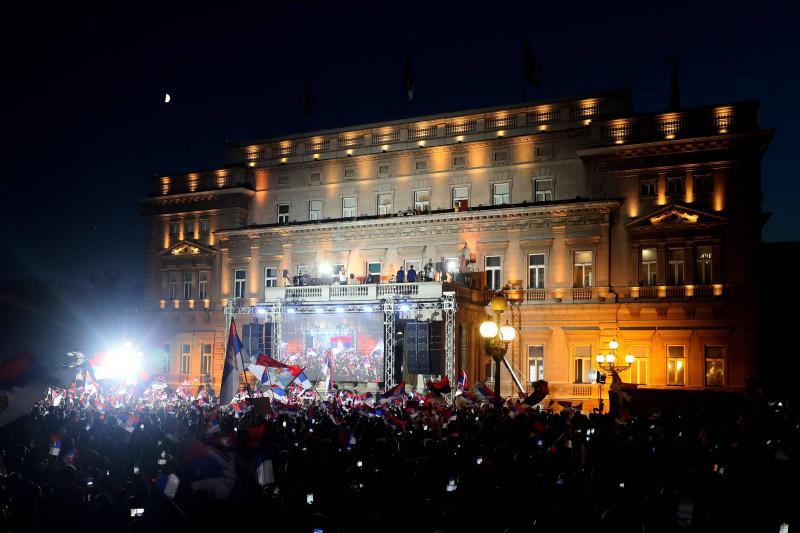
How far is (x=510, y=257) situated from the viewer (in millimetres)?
Result: 40562

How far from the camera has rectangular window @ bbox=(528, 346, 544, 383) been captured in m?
39.4

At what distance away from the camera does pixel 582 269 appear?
39.0 m

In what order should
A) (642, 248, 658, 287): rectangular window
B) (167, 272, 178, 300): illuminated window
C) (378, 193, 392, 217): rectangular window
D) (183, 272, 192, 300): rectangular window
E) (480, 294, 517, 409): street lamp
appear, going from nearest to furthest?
(480, 294, 517, 409): street lamp
(642, 248, 658, 287): rectangular window
(378, 193, 392, 217): rectangular window
(183, 272, 192, 300): rectangular window
(167, 272, 178, 300): illuminated window

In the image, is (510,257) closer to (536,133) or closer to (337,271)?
(536,133)

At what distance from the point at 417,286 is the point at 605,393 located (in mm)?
11551

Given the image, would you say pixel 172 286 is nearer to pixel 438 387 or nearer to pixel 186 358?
pixel 186 358

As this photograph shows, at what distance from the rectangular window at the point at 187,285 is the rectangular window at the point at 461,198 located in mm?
20089

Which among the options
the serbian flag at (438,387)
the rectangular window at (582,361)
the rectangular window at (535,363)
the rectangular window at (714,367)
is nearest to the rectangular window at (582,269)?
the rectangular window at (582,361)

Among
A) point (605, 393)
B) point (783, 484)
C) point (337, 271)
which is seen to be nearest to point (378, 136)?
point (337, 271)

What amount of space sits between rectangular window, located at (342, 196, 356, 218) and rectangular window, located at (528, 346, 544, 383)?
47.4ft

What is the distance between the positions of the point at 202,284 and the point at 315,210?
10.0 metres

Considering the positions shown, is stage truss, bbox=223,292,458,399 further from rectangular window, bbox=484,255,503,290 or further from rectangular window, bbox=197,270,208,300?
rectangular window, bbox=197,270,208,300

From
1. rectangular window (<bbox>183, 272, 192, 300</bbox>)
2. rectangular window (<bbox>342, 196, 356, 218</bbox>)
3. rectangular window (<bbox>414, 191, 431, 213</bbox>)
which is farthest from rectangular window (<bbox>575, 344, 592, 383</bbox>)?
rectangular window (<bbox>183, 272, 192, 300</bbox>)

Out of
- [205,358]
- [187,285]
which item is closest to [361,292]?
[205,358]
